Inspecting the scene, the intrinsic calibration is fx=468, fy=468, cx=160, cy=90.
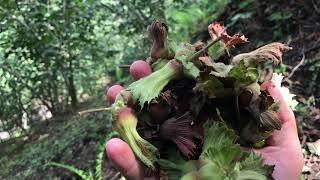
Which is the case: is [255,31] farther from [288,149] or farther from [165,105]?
[165,105]

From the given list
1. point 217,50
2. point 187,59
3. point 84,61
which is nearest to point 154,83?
point 187,59

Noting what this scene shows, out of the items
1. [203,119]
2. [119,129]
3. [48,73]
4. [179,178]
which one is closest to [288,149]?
[203,119]

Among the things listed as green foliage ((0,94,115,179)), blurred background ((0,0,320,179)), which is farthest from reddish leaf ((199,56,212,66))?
green foliage ((0,94,115,179))

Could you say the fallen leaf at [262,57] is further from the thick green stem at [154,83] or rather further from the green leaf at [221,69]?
the thick green stem at [154,83]

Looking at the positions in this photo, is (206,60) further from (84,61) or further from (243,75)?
(84,61)

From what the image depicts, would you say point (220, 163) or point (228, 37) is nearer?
point (220, 163)

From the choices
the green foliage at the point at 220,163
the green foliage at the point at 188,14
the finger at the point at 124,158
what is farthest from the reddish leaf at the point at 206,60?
the green foliage at the point at 188,14
